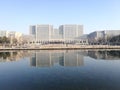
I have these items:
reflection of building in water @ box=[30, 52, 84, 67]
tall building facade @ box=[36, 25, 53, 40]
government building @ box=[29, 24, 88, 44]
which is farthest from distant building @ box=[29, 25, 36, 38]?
reflection of building in water @ box=[30, 52, 84, 67]

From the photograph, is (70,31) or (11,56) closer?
(11,56)

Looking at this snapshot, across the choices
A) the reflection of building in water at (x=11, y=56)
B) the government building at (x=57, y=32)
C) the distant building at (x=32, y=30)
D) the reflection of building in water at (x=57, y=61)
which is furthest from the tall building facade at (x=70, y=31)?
the reflection of building in water at (x=57, y=61)

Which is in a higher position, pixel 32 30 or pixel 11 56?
pixel 32 30

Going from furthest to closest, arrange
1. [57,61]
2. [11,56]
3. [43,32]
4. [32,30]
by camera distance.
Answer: [32,30]
[43,32]
[11,56]
[57,61]

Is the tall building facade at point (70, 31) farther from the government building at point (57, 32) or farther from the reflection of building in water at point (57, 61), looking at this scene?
the reflection of building in water at point (57, 61)

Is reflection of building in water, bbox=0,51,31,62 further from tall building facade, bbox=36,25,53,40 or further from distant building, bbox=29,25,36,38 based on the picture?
distant building, bbox=29,25,36,38

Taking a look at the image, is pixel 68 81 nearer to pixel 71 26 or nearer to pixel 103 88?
pixel 103 88

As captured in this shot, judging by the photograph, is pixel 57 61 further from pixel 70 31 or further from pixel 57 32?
pixel 57 32

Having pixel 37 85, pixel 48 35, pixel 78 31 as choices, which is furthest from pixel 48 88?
pixel 78 31

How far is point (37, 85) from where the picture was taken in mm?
9914

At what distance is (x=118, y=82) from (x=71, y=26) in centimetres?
12084

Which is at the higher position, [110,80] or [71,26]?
[71,26]

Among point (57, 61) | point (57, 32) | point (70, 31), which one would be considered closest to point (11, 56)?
point (57, 61)

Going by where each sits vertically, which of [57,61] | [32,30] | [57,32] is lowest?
[57,61]
